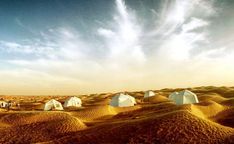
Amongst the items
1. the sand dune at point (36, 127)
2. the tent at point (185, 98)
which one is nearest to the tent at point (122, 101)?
the tent at point (185, 98)

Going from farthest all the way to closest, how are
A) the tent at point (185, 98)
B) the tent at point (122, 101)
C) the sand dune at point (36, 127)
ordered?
1. the tent at point (122, 101)
2. the tent at point (185, 98)
3. the sand dune at point (36, 127)

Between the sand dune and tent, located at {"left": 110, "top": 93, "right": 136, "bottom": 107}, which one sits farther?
tent, located at {"left": 110, "top": 93, "right": 136, "bottom": 107}

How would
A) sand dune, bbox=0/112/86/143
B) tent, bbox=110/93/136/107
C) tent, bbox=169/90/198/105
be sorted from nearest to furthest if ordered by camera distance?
1. sand dune, bbox=0/112/86/143
2. tent, bbox=169/90/198/105
3. tent, bbox=110/93/136/107

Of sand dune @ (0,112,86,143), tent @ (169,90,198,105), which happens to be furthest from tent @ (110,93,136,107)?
sand dune @ (0,112,86,143)

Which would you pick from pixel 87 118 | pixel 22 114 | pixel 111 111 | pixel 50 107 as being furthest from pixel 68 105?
pixel 22 114

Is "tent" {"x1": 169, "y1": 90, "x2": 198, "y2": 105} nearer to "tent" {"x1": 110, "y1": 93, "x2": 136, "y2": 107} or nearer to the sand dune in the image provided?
"tent" {"x1": 110, "y1": 93, "x2": 136, "y2": 107}

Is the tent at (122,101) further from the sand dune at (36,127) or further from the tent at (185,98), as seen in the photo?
the sand dune at (36,127)

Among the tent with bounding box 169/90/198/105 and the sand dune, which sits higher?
the tent with bounding box 169/90/198/105

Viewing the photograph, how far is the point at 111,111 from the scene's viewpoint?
3662cm

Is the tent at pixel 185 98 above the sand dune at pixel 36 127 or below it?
above

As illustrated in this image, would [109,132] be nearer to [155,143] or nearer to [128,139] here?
[128,139]

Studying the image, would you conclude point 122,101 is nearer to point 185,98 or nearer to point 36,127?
point 185,98

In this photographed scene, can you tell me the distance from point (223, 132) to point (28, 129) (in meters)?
14.0

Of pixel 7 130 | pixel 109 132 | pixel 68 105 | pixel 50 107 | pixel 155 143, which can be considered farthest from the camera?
pixel 68 105
